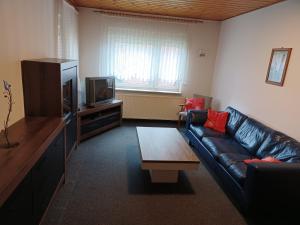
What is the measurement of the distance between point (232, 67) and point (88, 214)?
3776 mm

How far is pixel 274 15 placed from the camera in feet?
10.8

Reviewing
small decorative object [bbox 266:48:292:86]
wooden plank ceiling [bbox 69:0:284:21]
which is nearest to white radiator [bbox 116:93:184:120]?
wooden plank ceiling [bbox 69:0:284:21]

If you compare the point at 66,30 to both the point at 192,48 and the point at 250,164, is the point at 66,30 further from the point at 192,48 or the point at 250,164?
the point at 250,164

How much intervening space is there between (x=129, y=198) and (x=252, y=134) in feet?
6.59

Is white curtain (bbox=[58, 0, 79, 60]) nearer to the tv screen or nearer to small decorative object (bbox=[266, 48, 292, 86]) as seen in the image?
the tv screen

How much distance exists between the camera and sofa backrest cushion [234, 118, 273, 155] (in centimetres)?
305

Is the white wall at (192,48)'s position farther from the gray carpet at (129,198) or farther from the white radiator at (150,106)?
the gray carpet at (129,198)

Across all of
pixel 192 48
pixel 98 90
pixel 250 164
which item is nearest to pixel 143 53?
pixel 192 48

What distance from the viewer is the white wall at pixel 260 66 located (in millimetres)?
2881

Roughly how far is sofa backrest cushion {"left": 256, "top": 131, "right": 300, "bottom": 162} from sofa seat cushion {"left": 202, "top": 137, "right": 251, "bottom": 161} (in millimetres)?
233

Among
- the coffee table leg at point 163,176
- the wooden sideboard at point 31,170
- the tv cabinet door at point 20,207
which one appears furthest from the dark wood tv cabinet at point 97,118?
the tv cabinet door at point 20,207

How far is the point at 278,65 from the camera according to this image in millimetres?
3131

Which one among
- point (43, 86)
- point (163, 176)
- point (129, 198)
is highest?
point (43, 86)

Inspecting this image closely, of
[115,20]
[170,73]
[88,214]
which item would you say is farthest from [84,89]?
[88,214]
